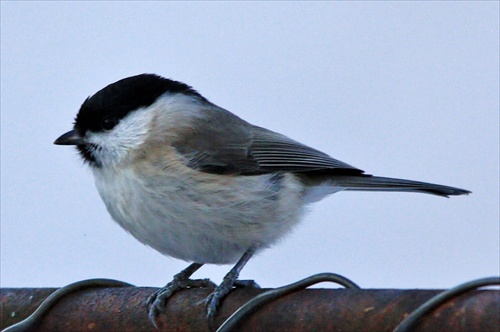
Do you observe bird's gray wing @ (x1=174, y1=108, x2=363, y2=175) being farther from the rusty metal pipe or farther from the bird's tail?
the rusty metal pipe

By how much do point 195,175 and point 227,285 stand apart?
449mm

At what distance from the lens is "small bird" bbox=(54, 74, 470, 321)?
2088 millimetres

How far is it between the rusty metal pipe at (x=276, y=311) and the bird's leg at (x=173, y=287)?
1cm

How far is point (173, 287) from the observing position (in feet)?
5.96

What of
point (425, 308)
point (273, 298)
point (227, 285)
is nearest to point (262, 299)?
point (273, 298)

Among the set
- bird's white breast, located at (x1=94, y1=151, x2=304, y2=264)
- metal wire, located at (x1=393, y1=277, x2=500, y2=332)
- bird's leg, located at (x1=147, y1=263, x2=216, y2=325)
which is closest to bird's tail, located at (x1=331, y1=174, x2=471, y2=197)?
bird's white breast, located at (x1=94, y1=151, x2=304, y2=264)

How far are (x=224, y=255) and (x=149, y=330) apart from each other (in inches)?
37.7

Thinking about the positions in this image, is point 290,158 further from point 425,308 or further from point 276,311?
point 425,308

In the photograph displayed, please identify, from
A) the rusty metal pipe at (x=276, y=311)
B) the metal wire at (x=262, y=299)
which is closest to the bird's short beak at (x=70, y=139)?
the rusty metal pipe at (x=276, y=311)

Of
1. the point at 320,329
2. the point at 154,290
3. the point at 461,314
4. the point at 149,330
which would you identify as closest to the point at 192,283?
the point at 154,290

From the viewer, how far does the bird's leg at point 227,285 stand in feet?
4.05

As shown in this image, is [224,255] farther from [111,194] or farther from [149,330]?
[149,330]

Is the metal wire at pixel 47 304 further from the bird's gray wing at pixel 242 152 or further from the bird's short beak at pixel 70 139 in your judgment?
the bird's short beak at pixel 70 139

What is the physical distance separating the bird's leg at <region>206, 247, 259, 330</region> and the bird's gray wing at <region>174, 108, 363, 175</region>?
0.27 metres
